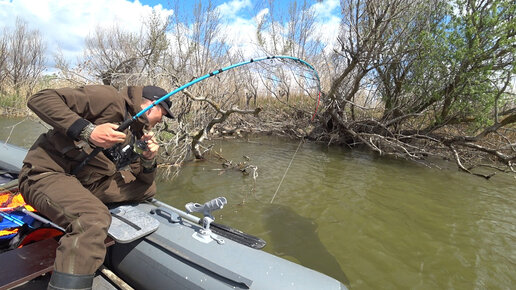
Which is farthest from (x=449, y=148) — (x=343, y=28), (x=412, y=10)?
(x=343, y=28)

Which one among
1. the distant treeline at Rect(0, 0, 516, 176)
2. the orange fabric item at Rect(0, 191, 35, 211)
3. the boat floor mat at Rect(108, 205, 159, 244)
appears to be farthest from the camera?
the distant treeline at Rect(0, 0, 516, 176)

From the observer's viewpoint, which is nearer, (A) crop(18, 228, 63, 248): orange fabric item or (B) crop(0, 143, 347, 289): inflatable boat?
(B) crop(0, 143, 347, 289): inflatable boat

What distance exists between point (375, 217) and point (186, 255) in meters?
3.63

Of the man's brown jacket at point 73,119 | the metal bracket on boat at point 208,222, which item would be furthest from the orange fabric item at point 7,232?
the metal bracket on boat at point 208,222

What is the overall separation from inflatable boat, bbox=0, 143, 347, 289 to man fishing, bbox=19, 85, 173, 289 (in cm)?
24

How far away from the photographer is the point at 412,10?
7.85 metres

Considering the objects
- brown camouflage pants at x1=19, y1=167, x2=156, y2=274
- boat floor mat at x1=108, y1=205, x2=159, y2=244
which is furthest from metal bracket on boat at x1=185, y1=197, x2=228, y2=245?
brown camouflage pants at x1=19, y1=167, x2=156, y2=274

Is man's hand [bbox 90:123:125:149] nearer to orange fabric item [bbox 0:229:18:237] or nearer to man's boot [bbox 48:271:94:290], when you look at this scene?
man's boot [bbox 48:271:94:290]

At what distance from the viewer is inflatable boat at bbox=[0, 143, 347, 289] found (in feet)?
5.52

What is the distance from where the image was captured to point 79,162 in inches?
81.4

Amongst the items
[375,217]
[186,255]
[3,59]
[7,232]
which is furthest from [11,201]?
[3,59]

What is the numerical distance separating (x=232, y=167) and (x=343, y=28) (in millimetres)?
6893

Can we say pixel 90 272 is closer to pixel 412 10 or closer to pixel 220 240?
pixel 220 240

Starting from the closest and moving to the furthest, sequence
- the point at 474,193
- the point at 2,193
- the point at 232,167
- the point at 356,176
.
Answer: the point at 2,193, the point at 474,193, the point at 232,167, the point at 356,176
